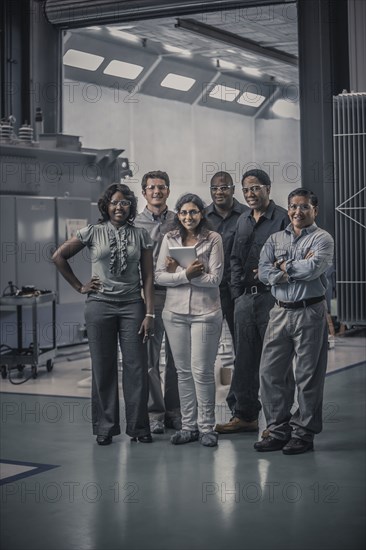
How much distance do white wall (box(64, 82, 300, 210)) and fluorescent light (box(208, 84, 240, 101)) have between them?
28 centimetres

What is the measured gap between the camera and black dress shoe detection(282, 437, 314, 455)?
4902 mm

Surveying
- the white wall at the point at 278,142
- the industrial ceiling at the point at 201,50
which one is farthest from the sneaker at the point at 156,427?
the white wall at the point at 278,142

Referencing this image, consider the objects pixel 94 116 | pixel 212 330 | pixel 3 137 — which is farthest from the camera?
pixel 94 116

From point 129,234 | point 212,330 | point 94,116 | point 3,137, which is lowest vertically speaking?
point 212,330

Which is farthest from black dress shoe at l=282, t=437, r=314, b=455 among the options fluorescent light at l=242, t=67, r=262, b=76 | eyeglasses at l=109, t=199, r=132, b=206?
fluorescent light at l=242, t=67, r=262, b=76

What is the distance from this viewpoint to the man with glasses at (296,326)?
15.9 feet

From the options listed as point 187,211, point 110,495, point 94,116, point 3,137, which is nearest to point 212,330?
point 187,211

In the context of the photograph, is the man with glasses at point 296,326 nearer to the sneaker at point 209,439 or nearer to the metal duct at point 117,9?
the sneaker at point 209,439

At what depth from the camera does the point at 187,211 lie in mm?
5141

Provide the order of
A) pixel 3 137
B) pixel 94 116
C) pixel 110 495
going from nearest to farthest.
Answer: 1. pixel 110 495
2. pixel 3 137
3. pixel 94 116

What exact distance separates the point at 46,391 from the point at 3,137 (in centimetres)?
273

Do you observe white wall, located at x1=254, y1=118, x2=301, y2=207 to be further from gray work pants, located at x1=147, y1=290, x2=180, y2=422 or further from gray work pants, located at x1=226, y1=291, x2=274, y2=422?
gray work pants, located at x1=226, y1=291, x2=274, y2=422

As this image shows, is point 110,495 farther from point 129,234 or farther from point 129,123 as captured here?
point 129,123

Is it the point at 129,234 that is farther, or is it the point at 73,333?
the point at 73,333
